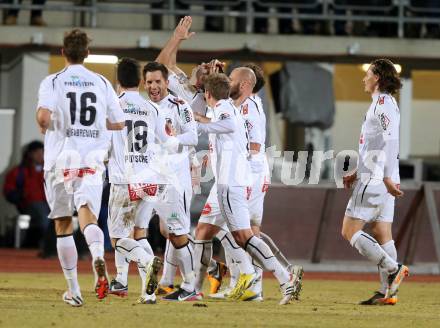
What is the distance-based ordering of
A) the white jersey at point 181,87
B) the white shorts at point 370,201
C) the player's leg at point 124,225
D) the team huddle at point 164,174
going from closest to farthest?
the team huddle at point 164,174 < the player's leg at point 124,225 < the white shorts at point 370,201 < the white jersey at point 181,87

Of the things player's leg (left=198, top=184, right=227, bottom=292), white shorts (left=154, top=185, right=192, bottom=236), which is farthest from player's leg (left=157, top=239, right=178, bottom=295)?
white shorts (left=154, top=185, right=192, bottom=236)

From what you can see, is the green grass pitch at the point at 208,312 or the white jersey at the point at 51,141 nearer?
the green grass pitch at the point at 208,312

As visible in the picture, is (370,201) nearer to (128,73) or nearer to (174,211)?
(174,211)

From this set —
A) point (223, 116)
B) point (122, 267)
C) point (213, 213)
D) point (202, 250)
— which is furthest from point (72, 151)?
point (202, 250)

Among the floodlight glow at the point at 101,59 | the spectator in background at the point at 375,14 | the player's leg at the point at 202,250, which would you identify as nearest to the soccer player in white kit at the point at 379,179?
the player's leg at the point at 202,250

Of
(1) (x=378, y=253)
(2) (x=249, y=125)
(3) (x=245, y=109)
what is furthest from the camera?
(3) (x=245, y=109)

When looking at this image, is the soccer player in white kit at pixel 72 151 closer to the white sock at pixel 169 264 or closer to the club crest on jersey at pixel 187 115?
the club crest on jersey at pixel 187 115

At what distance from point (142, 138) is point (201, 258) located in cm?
140

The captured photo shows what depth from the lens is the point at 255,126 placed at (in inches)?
473

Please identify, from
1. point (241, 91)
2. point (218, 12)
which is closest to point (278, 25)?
point (218, 12)

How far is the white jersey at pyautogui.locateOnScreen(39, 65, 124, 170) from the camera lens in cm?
996

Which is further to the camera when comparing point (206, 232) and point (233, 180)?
point (206, 232)

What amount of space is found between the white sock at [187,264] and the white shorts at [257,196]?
1.34m

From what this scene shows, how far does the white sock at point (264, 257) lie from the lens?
11.1 metres
